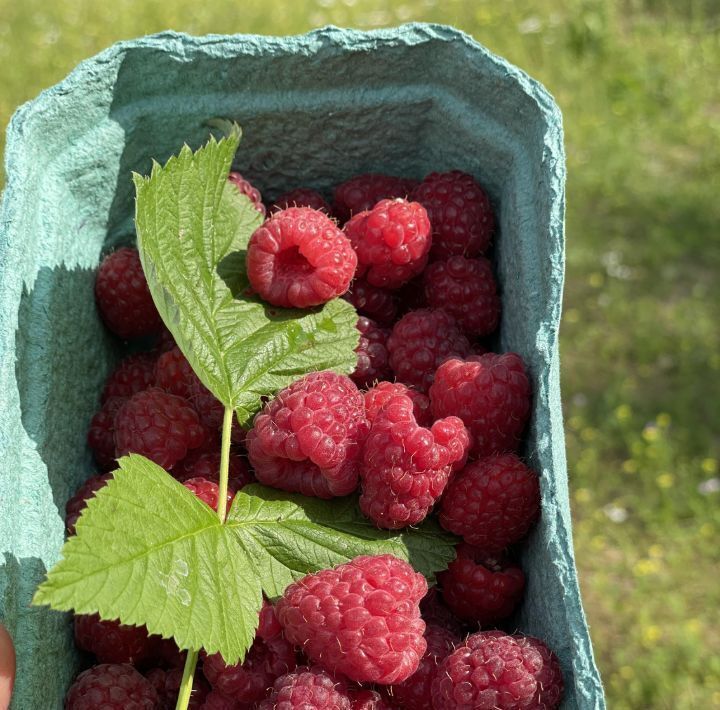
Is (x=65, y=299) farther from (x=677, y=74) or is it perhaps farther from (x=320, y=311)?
(x=677, y=74)

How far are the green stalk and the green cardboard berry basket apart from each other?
6.2 inches

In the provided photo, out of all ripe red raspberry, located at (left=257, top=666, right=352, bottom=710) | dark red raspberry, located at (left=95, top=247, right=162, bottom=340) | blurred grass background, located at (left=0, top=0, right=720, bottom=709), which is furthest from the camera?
blurred grass background, located at (left=0, top=0, right=720, bottom=709)

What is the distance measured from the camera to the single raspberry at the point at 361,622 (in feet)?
3.20

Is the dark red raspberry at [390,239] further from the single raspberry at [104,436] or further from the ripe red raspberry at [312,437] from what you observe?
the single raspberry at [104,436]

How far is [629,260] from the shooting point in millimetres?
2727

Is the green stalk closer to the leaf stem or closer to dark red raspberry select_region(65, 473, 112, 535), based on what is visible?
the leaf stem

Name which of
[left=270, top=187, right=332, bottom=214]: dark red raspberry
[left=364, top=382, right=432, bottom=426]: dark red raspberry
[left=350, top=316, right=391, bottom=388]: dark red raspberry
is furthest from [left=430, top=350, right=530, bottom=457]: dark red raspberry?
[left=270, top=187, right=332, bottom=214]: dark red raspberry

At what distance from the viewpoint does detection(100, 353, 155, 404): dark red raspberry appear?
51.5 inches

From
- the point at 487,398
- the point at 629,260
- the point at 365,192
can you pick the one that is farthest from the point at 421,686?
the point at 629,260

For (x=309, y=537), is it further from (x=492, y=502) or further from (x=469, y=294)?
(x=469, y=294)

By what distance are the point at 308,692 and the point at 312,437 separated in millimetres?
265

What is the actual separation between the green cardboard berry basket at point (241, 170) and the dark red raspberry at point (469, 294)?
0.10 feet

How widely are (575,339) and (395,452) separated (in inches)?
63.3

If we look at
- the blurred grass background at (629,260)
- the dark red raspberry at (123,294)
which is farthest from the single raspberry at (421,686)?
the blurred grass background at (629,260)
